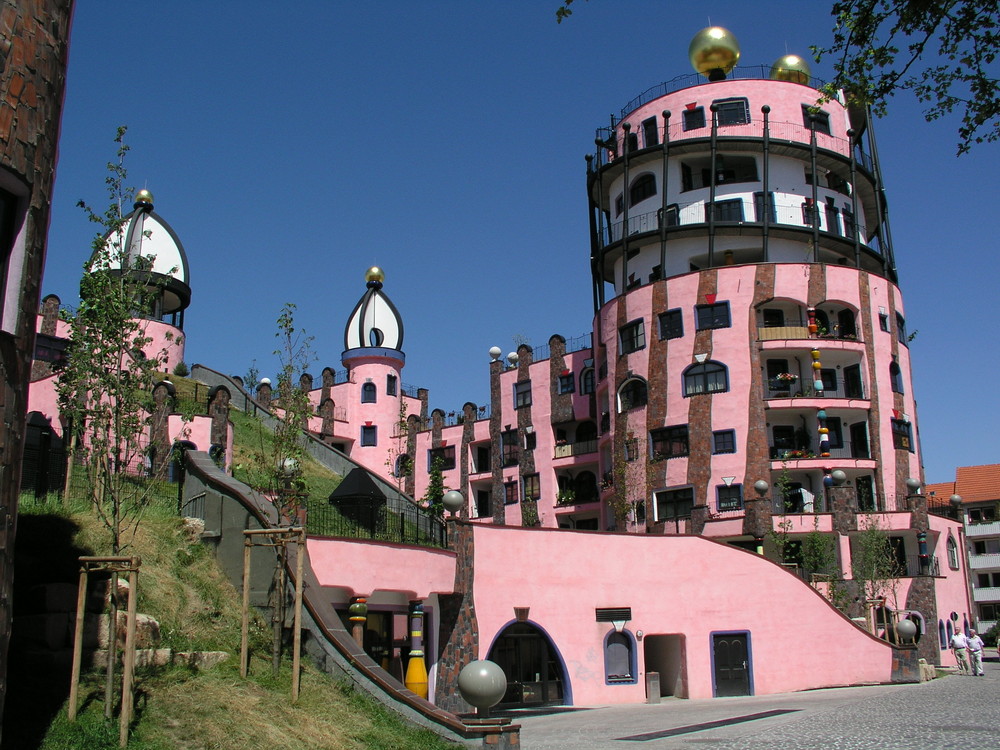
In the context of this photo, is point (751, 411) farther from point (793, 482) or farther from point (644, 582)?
point (644, 582)

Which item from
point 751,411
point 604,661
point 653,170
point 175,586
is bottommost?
point 604,661

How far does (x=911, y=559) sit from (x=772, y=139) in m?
19.1

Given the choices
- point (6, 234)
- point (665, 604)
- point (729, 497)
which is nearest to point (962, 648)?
point (729, 497)

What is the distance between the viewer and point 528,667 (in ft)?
89.6

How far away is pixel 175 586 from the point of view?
16.5 metres

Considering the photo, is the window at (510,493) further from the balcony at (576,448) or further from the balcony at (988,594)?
the balcony at (988,594)

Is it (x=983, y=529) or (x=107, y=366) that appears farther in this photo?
(x=983, y=529)

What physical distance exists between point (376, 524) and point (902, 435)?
2626cm

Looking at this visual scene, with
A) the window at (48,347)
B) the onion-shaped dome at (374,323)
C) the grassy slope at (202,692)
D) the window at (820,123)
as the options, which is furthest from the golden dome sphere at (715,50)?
the grassy slope at (202,692)

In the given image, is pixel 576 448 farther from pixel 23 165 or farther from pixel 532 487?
pixel 23 165

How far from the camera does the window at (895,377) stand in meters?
43.4

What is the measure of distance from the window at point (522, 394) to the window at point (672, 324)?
1181cm

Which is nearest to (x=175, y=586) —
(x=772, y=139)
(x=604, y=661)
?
(x=604, y=661)

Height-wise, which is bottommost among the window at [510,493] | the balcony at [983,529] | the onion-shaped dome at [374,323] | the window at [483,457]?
the balcony at [983,529]
